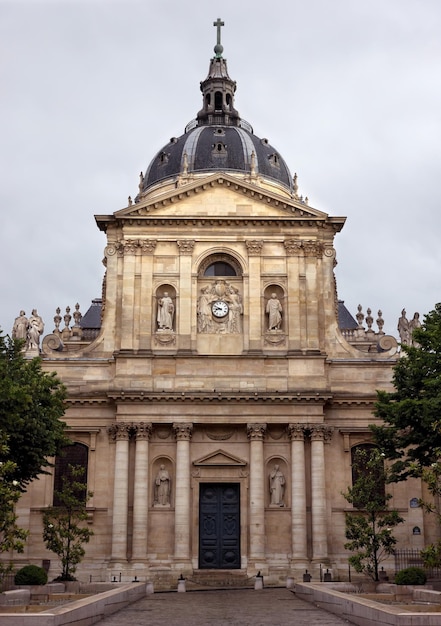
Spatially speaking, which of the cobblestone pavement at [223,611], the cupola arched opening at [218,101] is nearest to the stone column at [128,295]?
the cobblestone pavement at [223,611]

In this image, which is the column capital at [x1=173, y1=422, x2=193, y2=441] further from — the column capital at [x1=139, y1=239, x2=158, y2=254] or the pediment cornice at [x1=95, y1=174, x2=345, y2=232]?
the pediment cornice at [x1=95, y1=174, x2=345, y2=232]

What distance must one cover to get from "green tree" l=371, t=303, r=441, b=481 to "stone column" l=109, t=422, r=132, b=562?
12.2 m

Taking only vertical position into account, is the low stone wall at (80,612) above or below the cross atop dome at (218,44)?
below

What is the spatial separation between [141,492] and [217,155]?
28.4m

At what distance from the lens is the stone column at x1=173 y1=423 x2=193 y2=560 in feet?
135

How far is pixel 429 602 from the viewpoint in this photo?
1014 inches

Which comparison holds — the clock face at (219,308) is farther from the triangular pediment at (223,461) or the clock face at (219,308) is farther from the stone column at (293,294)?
the triangular pediment at (223,461)

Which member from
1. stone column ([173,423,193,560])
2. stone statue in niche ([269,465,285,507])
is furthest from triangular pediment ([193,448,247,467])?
stone statue in niche ([269,465,285,507])

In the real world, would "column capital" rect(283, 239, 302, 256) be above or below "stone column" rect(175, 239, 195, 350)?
above

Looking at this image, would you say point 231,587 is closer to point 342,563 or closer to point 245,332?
point 342,563

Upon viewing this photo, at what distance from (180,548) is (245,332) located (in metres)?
10.8

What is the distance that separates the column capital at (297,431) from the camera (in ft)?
139

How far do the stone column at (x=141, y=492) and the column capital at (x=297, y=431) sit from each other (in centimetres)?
672

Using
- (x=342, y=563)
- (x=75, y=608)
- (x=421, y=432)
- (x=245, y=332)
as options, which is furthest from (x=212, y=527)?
(x=75, y=608)
